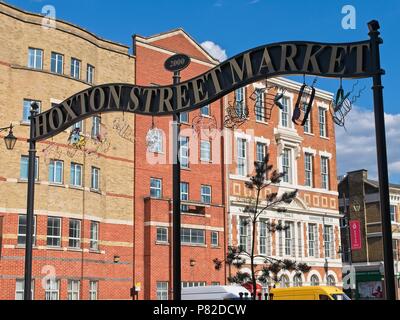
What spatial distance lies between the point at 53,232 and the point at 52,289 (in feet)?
9.89

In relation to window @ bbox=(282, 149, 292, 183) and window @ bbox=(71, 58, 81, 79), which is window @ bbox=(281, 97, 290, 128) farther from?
window @ bbox=(71, 58, 81, 79)

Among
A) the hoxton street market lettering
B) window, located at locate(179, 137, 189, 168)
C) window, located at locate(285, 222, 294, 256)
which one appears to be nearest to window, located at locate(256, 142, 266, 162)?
window, located at locate(285, 222, 294, 256)

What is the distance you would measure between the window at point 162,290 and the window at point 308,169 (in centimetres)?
1484

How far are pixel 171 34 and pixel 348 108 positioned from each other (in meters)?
31.7

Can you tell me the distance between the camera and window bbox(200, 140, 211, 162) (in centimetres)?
4147

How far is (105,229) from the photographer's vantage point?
121 feet

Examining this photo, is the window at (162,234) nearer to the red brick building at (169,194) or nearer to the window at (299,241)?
the red brick building at (169,194)

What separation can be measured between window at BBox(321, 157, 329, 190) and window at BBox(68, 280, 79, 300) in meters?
22.3

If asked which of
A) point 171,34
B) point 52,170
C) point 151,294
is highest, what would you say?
point 171,34

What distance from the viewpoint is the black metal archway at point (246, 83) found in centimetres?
960

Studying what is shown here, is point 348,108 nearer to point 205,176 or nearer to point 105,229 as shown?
point 105,229

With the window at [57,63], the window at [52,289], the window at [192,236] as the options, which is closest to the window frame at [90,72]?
the window at [57,63]
